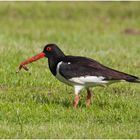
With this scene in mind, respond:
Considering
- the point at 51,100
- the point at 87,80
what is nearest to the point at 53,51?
the point at 51,100

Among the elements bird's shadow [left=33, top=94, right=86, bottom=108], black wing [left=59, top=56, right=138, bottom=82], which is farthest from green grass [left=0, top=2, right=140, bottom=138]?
black wing [left=59, top=56, right=138, bottom=82]

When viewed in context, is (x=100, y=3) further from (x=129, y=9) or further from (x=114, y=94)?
(x=114, y=94)

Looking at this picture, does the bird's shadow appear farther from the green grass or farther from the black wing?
the black wing

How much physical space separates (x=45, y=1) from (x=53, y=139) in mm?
26558

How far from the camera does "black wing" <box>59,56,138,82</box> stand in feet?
33.0

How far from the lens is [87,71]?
33.4 ft

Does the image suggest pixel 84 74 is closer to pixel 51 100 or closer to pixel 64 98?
pixel 51 100

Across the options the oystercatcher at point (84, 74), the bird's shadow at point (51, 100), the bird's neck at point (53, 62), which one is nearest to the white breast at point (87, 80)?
the oystercatcher at point (84, 74)

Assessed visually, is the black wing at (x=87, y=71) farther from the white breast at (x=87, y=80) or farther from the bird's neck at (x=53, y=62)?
the bird's neck at (x=53, y=62)

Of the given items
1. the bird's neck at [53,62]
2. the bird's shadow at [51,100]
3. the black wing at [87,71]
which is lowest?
the bird's shadow at [51,100]

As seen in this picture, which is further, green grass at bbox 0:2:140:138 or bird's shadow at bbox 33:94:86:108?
bird's shadow at bbox 33:94:86:108

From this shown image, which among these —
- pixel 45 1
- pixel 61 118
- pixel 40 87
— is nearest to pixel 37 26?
pixel 45 1

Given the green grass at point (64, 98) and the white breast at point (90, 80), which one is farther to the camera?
the white breast at point (90, 80)

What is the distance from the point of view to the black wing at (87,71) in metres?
10.1
